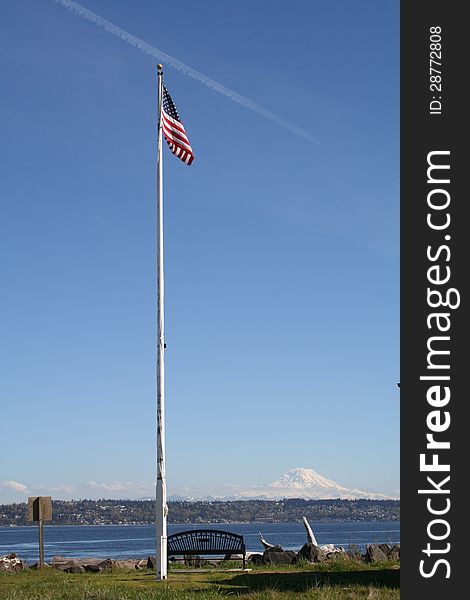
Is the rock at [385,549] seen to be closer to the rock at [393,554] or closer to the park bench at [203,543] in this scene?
the rock at [393,554]

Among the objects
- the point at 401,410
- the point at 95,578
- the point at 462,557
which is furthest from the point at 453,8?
the point at 95,578

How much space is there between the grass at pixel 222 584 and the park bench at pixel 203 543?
0.83 meters

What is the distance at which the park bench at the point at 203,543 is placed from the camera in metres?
22.5

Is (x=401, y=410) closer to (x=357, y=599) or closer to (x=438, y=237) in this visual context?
(x=438, y=237)

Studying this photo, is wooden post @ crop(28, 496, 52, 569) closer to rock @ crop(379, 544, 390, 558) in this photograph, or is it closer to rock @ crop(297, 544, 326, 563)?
rock @ crop(297, 544, 326, 563)

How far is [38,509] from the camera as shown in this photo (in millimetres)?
24000

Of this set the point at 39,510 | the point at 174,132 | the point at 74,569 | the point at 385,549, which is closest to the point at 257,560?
the point at 385,549

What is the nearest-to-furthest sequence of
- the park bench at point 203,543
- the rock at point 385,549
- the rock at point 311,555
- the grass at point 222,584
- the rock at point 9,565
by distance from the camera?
the grass at point 222,584
the park bench at point 203,543
the rock at point 311,555
the rock at point 385,549
the rock at point 9,565

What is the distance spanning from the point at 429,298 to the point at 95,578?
11376 millimetres

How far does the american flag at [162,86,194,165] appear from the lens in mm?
22625

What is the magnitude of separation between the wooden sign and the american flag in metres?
8.86

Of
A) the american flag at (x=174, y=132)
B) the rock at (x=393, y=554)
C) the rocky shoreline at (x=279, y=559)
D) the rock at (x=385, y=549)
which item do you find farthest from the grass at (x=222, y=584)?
the american flag at (x=174, y=132)

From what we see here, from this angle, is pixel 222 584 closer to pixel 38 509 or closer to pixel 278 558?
pixel 278 558

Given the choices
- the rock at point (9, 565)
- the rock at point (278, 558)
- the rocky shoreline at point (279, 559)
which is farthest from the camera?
the rock at point (9, 565)
